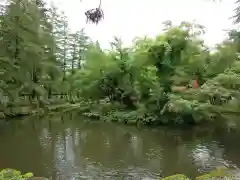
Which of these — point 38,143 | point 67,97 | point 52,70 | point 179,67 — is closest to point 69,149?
point 38,143

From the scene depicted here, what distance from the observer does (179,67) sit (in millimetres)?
16953

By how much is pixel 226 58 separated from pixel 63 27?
1549 cm

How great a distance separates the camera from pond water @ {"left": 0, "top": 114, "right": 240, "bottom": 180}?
8.72 meters

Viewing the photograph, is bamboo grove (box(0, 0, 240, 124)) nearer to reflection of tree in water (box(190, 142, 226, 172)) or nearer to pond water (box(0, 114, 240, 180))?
pond water (box(0, 114, 240, 180))

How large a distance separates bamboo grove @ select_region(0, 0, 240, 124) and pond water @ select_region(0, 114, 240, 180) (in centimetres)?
142

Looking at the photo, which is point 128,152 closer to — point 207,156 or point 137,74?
point 207,156

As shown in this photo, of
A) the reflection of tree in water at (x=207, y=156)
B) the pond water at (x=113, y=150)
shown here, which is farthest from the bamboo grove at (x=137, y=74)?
the reflection of tree in water at (x=207, y=156)

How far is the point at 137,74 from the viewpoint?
1877 centimetres

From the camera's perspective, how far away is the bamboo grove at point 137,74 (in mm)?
15273

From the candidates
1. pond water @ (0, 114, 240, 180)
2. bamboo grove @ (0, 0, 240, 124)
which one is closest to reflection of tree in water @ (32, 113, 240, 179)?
pond water @ (0, 114, 240, 180)

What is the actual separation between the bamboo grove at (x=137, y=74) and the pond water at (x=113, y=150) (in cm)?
142

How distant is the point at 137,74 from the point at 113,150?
8300 millimetres

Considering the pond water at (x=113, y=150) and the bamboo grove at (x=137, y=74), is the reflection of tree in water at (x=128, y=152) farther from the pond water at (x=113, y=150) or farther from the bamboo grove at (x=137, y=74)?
the bamboo grove at (x=137, y=74)

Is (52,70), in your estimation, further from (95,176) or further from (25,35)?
(95,176)
